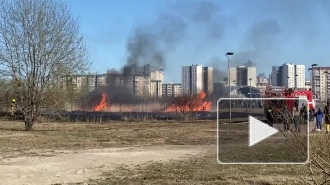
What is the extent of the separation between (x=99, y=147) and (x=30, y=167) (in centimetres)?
690

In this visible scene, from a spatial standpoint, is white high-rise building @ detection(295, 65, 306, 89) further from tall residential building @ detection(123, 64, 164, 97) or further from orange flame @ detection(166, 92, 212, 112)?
tall residential building @ detection(123, 64, 164, 97)

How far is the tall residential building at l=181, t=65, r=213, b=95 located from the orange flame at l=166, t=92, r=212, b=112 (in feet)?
9.16

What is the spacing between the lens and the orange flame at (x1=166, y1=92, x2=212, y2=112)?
6184cm

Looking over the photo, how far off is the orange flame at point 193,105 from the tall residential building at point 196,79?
110 inches

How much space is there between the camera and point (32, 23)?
3031cm

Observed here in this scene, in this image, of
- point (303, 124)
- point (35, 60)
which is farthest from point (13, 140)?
point (303, 124)

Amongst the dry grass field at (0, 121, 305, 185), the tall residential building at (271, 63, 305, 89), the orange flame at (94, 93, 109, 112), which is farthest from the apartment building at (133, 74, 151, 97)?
the dry grass field at (0, 121, 305, 185)

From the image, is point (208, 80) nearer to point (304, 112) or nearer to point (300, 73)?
point (300, 73)

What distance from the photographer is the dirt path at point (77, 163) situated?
12.1 meters

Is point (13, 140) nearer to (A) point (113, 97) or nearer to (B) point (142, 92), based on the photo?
(A) point (113, 97)

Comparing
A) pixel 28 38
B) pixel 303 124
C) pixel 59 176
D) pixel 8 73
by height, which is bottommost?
pixel 59 176

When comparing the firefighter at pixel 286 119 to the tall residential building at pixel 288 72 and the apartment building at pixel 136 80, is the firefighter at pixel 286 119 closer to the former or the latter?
the apartment building at pixel 136 80
